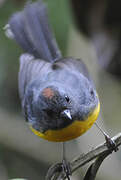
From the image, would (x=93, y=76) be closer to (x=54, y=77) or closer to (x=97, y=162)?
(x=54, y=77)

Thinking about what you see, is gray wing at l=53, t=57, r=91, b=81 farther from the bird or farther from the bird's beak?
the bird's beak

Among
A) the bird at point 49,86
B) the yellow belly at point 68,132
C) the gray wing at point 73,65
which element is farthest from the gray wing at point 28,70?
the yellow belly at point 68,132

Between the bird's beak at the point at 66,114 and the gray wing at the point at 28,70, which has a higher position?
the gray wing at the point at 28,70

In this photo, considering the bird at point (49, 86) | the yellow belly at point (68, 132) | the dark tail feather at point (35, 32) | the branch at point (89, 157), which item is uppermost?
the dark tail feather at point (35, 32)

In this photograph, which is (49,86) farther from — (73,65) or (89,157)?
(89,157)

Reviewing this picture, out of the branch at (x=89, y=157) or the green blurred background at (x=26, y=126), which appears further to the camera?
the green blurred background at (x=26, y=126)

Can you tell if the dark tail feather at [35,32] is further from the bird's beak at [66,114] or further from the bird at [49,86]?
the bird's beak at [66,114]

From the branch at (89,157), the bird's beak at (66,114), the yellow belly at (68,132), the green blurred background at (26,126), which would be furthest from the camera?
the green blurred background at (26,126)

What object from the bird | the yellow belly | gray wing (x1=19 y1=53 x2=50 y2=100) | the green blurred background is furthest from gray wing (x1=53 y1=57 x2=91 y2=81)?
the yellow belly
